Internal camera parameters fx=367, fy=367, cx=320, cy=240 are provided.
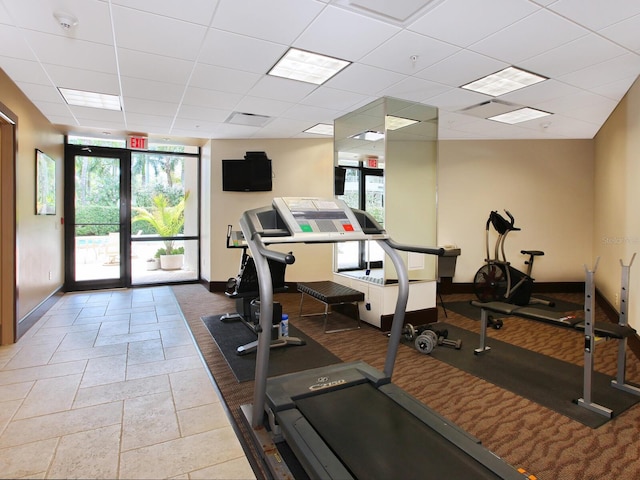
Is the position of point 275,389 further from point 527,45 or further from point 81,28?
point 527,45

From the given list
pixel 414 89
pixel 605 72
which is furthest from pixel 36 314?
pixel 605 72

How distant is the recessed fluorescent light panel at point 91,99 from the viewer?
172 inches

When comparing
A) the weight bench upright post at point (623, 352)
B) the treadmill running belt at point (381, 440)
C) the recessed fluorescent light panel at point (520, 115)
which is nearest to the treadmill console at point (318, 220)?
the treadmill running belt at point (381, 440)

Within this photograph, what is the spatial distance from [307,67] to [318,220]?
2.00 metres

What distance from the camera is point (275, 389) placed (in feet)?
8.05

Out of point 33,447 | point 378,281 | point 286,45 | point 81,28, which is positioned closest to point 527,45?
point 286,45

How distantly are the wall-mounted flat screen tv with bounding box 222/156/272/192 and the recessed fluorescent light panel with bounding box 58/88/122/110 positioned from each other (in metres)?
2.06

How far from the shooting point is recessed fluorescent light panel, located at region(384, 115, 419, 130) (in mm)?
4477

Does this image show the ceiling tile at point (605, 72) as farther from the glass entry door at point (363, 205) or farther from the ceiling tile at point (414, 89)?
the glass entry door at point (363, 205)

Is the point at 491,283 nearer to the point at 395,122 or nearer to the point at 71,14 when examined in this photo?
the point at 395,122

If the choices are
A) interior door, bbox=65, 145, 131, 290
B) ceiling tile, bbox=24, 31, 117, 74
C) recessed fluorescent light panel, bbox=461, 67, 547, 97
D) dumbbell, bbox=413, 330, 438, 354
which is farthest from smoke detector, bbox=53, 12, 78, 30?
interior door, bbox=65, 145, 131, 290

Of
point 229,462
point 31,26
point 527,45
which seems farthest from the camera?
point 527,45

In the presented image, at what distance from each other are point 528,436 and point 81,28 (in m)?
4.34

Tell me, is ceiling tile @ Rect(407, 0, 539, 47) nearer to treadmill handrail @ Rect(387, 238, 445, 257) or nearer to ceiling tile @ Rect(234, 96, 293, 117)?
treadmill handrail @ Rect(387, 238, 445, 257)
